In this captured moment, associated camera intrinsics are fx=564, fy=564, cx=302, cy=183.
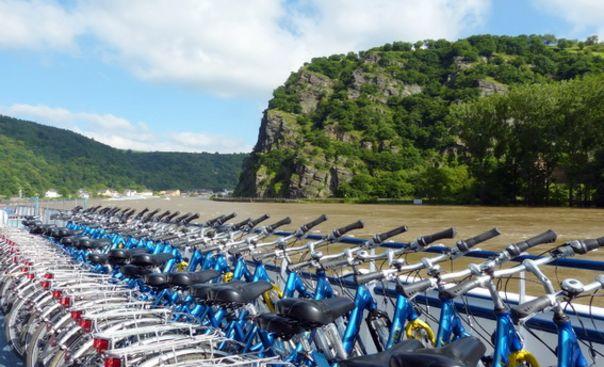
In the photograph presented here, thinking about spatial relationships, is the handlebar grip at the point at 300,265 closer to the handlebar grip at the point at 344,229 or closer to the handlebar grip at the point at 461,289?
the handlebar grip at the point at 344,229

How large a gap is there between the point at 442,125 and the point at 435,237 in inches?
3304

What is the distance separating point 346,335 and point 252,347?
53 cm

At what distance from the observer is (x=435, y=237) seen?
122 inches

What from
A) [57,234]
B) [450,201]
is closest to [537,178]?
[450,201]

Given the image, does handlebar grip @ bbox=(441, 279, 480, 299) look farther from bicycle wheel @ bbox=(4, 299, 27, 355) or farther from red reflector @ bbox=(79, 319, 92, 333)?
bicycle wheel @ bbox=(4, 299, 27, 355)

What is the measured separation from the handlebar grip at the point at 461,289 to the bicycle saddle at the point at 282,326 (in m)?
0.68

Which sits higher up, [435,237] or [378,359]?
[435,237]

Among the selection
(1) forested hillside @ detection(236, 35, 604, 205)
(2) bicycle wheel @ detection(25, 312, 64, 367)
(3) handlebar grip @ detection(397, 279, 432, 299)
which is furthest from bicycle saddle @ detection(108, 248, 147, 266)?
(1) forested hillside @ detection(236, 35, 604, 205)

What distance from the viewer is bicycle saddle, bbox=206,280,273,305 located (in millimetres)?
3010

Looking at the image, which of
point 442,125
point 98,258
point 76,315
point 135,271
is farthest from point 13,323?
point 442,125

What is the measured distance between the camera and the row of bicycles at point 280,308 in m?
2.38

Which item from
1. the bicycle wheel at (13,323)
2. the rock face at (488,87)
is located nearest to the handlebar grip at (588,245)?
the bicycle wheel at (13,323)

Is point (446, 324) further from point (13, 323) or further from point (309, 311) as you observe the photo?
point (13, 323)

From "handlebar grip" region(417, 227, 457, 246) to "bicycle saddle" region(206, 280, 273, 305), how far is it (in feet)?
3.08
